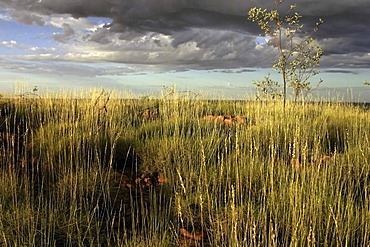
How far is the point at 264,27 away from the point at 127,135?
542 cm

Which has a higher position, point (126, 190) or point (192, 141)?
point (192, 141)

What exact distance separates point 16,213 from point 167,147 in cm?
255

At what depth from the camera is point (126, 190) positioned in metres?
4.70

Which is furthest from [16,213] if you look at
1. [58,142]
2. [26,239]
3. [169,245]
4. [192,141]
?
[192,141]

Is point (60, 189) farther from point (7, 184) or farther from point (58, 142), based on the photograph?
point (58, 142)

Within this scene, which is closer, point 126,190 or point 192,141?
point 126,190

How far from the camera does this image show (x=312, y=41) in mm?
10031

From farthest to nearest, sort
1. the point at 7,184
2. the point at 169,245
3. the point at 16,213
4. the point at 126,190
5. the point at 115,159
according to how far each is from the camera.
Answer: the point at 115,159, the point at 126,190, the point at 7,184, the point at 16,213, the point at 169,245

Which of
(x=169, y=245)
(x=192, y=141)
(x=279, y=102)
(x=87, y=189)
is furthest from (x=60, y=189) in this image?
(x=279, y=102)

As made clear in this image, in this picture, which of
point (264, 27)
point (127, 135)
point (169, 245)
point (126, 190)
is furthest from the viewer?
point (264, 27)

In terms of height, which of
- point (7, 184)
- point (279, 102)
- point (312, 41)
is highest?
point (312, 41)

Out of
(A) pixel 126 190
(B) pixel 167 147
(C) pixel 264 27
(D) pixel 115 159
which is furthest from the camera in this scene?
(C) pixel 264 27

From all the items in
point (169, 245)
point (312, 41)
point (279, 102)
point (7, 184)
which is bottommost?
point (169, 245)

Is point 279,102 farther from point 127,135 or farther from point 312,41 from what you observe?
point 127,135
